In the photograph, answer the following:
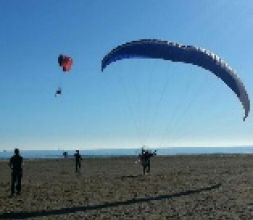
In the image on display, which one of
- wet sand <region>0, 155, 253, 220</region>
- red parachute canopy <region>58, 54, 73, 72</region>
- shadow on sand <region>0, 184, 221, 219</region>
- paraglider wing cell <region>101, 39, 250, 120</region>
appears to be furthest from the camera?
red parachute canopy <region>58, 54, 73, 72</region>

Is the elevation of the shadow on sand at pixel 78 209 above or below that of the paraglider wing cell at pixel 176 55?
below

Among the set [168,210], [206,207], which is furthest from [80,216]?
[206,207]

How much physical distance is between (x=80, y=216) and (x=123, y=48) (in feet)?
28.4

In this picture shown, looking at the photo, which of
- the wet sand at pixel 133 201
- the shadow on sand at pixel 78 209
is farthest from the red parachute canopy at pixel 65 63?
the shadow on sand at pixel 78 209

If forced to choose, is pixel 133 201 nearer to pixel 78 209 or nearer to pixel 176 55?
pixel 78 209

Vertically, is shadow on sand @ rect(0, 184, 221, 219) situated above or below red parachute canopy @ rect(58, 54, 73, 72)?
below

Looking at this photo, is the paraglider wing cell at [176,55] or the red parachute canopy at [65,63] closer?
the paraglider wing cell at [176,55]

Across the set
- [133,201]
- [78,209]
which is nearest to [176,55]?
[133,201]

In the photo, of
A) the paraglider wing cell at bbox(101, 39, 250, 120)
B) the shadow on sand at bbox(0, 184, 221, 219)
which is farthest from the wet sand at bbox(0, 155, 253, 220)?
the paraglider wing cell at bbox(101, 39, 250, 120)

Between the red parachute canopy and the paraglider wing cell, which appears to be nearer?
the paraglider wing cell

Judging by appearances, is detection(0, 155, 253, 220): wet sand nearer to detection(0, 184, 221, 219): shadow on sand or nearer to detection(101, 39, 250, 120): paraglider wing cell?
detection(0, 184, 221, 219): shadow on sand

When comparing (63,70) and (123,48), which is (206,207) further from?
(63,70)

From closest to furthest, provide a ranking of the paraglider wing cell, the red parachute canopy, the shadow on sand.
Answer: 1. the shadow on sand
2. the paraglider wing cell
3. the red parachute canopy

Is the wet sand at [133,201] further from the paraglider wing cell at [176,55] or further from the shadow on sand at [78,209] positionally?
the paraglider wing cell at [176,55]
